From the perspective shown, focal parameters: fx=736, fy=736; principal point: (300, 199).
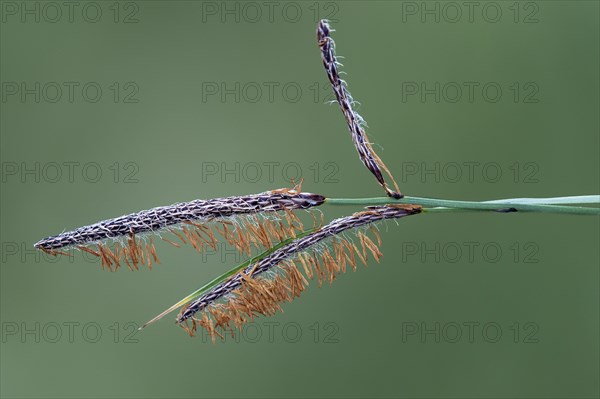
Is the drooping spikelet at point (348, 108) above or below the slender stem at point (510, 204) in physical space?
above

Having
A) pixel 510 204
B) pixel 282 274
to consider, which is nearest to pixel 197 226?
pixel 282 274

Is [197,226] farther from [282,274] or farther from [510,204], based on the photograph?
[510,204]

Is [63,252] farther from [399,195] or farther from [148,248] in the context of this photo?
[399,195]

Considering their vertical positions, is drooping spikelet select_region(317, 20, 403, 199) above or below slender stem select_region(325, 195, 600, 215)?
above

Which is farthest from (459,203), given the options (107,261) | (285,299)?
(107,261)

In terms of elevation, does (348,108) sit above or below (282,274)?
above
